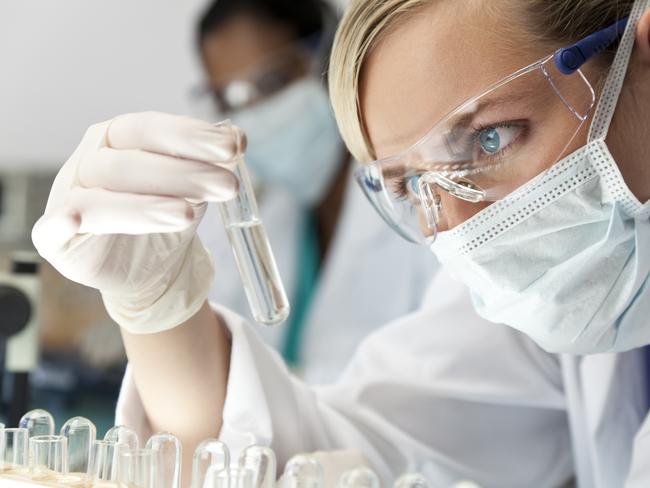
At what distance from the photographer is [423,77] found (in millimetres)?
1213

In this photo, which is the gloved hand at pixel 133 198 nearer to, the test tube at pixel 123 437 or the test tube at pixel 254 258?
the test tube at pixel 254 258

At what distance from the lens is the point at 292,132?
10.7ft

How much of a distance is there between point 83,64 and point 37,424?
11.0 ft

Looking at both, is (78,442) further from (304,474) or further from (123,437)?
(304,474)

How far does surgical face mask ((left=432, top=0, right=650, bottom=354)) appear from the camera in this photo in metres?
1.20

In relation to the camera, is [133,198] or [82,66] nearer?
[133,198]

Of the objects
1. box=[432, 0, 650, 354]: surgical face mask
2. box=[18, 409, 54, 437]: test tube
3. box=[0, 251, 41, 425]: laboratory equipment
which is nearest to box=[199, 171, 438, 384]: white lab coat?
box=[0, 251, 41, 425]: laboratory equipment

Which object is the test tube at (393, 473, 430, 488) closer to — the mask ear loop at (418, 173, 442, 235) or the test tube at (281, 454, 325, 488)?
the test tube at (281, 454, 325, 488)

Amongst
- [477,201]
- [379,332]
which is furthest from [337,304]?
[477,201]

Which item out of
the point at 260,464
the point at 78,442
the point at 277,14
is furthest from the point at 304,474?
the point at 277,14

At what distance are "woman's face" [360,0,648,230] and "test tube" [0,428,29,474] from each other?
0.63 m

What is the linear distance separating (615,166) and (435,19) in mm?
307

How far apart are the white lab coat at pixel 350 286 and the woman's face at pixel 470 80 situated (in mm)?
1778

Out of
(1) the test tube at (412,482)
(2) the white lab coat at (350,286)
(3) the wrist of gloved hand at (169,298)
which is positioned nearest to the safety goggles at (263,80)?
(2) the white lab coat at (350,286)
